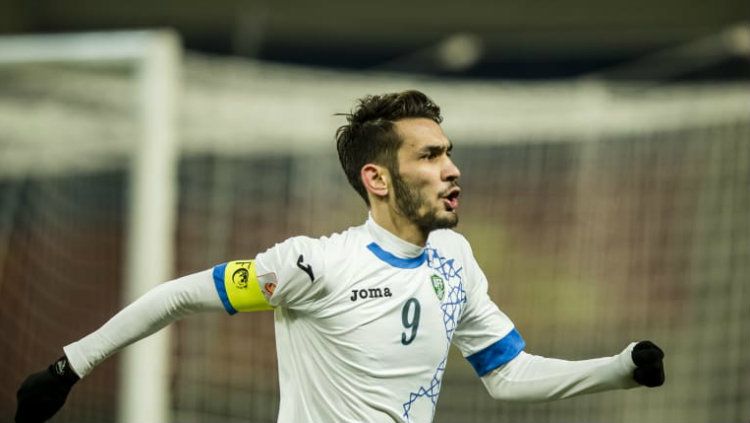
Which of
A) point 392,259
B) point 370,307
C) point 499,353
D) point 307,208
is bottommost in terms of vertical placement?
point 499,353

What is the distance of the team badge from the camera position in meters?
3.04

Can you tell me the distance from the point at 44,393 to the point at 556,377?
1327 mm

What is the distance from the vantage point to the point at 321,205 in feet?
22.1

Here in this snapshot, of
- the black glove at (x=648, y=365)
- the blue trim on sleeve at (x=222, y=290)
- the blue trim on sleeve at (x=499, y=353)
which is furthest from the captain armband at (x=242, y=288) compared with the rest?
the black glove at (x=648, y=365)

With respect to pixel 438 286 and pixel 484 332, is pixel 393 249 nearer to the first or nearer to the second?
pixel 438 286

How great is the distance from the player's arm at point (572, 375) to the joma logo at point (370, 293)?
475 millimetres

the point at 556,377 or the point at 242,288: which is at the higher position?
the point at 242,288

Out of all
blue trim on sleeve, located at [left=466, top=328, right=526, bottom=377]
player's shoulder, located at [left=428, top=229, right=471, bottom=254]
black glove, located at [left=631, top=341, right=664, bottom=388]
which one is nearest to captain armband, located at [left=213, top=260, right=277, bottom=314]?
player's shoulder, located at [left=428, top=229, right=471, bottom=254]

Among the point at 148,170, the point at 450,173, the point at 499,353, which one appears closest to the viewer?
the point at 450,173

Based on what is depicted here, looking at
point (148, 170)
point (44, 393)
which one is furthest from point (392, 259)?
point (148, 170)

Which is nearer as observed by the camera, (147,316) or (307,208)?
(147,316)

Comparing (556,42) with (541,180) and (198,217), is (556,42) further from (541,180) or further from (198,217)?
(198,217)

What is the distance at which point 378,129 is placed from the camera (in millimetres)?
3139

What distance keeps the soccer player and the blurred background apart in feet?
5.84
